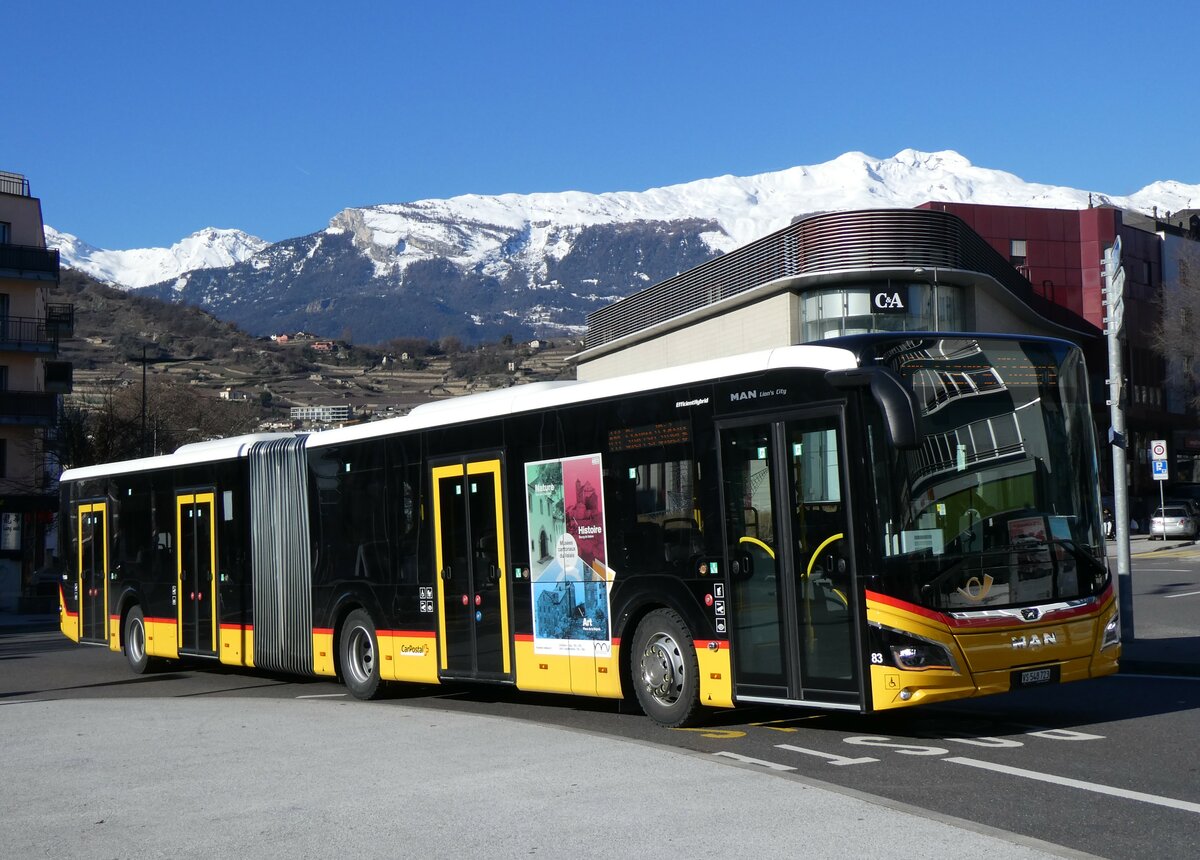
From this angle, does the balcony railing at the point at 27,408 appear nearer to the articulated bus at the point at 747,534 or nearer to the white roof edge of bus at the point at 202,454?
the white roof edge of bus at the point at 202,454

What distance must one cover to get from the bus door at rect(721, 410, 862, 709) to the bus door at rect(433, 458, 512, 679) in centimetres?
333

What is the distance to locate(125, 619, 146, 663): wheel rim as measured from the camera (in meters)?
20.9

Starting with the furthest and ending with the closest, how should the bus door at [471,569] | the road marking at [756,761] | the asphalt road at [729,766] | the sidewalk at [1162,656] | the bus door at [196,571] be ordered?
the bus door at [196,571] → the sidewalk at [1162,656] → the bus door at [471,569] → the road marking at [756,761] → the asphalt road at [729,766]

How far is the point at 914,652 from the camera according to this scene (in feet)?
32.9

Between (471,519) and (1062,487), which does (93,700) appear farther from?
(1062,487)

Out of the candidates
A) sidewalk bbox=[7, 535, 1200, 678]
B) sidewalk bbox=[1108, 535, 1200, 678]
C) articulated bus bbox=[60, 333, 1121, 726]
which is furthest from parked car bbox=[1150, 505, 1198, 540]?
articulated bus bbox=[60, 333, 1121, 726]

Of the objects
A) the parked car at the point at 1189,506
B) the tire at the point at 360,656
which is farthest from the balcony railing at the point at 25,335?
the tire at the point at 360,656

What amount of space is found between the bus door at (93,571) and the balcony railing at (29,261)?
143 feet

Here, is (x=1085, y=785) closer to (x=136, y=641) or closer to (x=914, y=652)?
(x=914, y=652)

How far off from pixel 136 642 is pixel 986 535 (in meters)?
14.7

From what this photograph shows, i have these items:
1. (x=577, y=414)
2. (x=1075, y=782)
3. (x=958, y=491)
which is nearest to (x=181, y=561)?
(x=577, y=414)

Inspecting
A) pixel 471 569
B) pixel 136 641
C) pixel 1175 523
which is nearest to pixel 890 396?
pixel 471 569

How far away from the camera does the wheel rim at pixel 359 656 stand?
53.0ft

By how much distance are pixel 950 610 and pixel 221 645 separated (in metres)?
11.8
